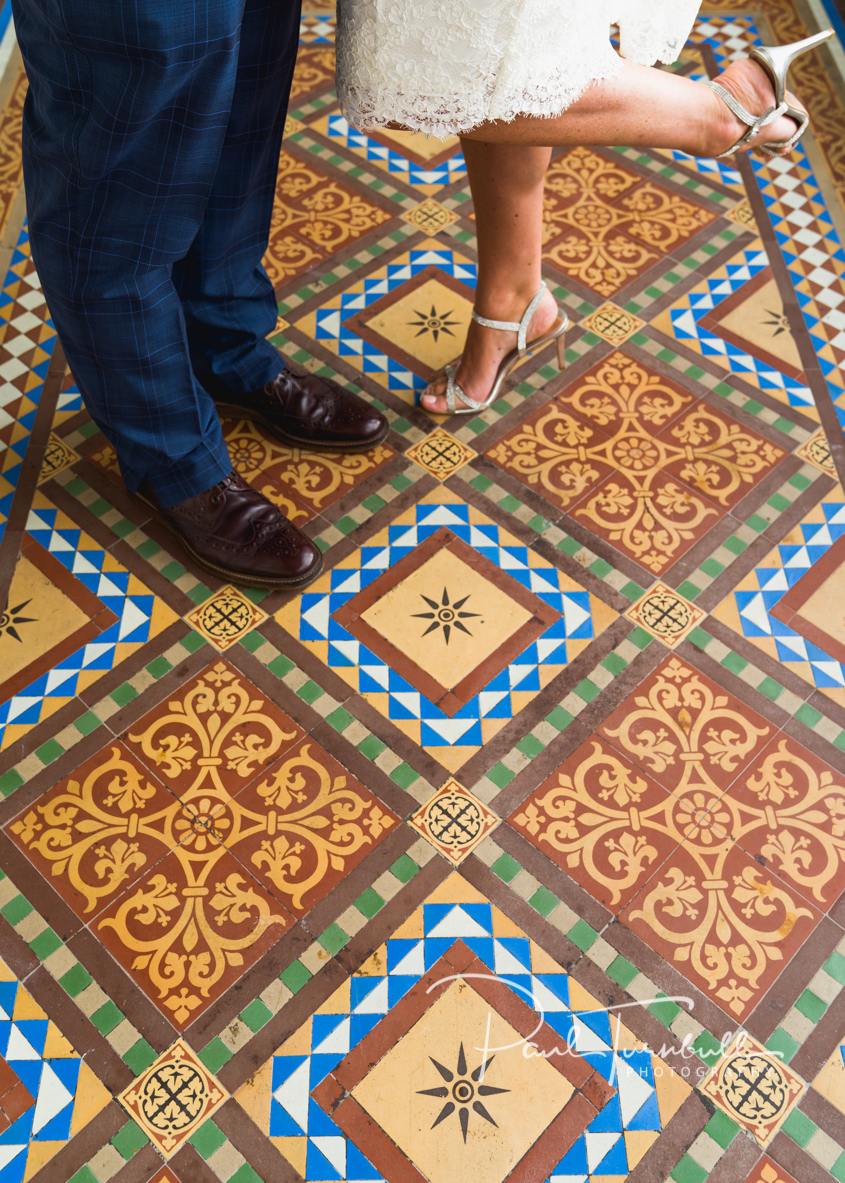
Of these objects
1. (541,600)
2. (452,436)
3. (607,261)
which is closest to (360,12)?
(452,436)

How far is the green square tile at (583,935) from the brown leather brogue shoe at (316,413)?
79cm

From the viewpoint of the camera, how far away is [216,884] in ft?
3.43

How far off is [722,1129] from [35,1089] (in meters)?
0.72

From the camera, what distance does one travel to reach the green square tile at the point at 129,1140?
890 millimetres

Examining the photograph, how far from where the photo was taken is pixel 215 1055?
3.09ft

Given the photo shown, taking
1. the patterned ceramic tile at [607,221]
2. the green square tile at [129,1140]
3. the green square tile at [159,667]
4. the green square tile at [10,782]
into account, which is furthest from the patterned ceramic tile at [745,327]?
the green square tile at [129,1140]

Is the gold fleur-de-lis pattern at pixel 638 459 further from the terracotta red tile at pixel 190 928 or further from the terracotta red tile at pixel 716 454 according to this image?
the terracotta red tile at pixel 190 928

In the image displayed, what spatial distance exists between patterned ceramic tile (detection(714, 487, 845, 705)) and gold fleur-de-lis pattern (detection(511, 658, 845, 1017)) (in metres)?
0.12

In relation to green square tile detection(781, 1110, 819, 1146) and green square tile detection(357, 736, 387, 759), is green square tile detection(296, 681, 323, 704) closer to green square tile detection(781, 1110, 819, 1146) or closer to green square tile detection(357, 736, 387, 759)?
green square tile detection(357, 736, 387, 759)

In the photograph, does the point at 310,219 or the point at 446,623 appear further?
the point at 310,219

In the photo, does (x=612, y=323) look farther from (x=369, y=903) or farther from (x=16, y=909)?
(x=16, y=909)

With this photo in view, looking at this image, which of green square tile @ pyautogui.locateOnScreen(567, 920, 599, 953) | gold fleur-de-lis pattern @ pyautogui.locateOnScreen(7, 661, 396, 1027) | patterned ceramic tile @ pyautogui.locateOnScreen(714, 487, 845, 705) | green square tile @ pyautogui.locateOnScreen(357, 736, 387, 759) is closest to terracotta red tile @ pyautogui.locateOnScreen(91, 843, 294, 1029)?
gold fleur-de-lis pattern @ pyautogui.locateOnScreen(7, 661, 396, 1027)

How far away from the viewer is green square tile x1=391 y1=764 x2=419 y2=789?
44.0 inches

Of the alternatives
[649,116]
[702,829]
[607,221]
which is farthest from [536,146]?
[702,829]
